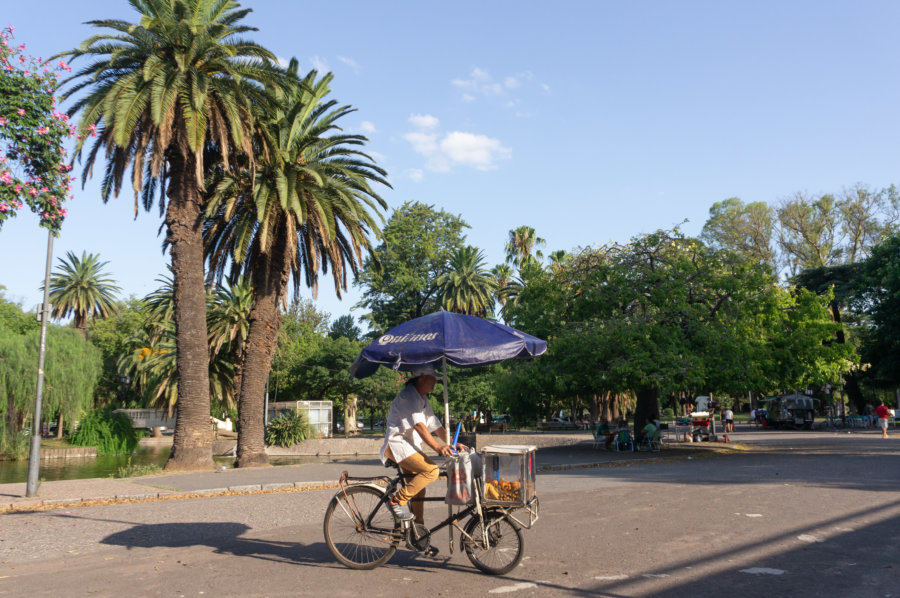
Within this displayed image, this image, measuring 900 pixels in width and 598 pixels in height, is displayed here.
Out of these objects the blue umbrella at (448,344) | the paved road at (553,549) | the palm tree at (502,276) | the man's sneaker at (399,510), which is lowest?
the paved road at (553,549)

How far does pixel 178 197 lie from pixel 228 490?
10.3 meters

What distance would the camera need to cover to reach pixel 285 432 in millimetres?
32406

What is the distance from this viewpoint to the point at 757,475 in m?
14.9

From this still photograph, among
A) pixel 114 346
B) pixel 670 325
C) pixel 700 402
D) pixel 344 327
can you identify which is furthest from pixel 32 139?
pixel 344 327

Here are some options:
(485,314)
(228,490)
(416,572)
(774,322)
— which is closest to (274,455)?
(228,490)

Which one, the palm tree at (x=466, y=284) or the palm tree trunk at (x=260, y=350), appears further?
the palm tree at (x=466, y=284)

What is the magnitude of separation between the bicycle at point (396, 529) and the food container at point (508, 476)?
0.06 metres

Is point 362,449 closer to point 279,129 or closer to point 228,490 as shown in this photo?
point 279,129

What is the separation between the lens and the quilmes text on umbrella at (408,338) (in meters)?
7.30

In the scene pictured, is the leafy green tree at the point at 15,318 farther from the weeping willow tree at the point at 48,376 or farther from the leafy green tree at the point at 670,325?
the leafy green tree at the point at 670,325

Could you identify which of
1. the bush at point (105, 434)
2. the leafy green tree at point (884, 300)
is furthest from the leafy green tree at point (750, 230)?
the bush at point (105, 434)

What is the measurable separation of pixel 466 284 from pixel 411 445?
164 feet

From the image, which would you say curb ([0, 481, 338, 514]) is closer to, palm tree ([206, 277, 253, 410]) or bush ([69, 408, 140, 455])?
bush ([69, 408, 140, 455])

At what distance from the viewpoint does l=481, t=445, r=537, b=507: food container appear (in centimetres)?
616
